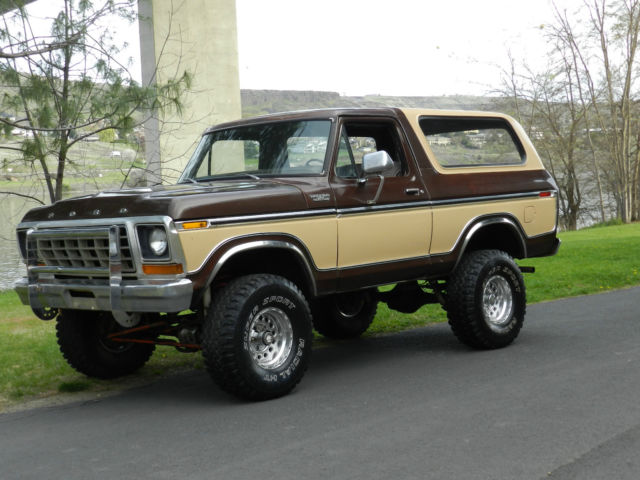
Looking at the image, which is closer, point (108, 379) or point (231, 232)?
point (231, 232)

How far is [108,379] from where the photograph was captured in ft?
22.6

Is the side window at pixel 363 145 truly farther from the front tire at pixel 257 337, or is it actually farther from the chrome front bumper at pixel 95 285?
the chrome front bumper at pixel 95 285

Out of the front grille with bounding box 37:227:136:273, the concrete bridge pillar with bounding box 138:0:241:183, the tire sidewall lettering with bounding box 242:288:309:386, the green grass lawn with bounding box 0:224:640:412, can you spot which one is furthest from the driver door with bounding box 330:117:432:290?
the concrete bridge pillar with bounding box 138:0:241:183

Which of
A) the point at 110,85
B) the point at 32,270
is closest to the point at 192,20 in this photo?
the point at 110,85

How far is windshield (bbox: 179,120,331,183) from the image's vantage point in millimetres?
6703

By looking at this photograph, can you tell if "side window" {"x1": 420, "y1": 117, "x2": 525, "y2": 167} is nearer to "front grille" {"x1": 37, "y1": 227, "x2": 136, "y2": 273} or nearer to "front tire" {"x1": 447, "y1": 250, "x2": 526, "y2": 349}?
"front tire" {"x1": 447, "y1": 250, "x2": 526, "y2": 349}

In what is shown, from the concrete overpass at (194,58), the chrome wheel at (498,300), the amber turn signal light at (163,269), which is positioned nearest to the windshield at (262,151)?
the amber turn signal light at (163,269)

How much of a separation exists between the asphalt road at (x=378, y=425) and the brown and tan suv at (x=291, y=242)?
426 mm

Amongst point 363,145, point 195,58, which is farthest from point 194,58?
A: point 363,145

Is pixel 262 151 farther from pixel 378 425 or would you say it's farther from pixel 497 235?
pixel 378 425

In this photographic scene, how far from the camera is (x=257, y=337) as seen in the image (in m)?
5.92

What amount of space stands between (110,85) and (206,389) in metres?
6.15

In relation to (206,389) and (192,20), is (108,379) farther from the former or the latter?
(192,20)

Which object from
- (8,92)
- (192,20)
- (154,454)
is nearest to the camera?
(154,454)
